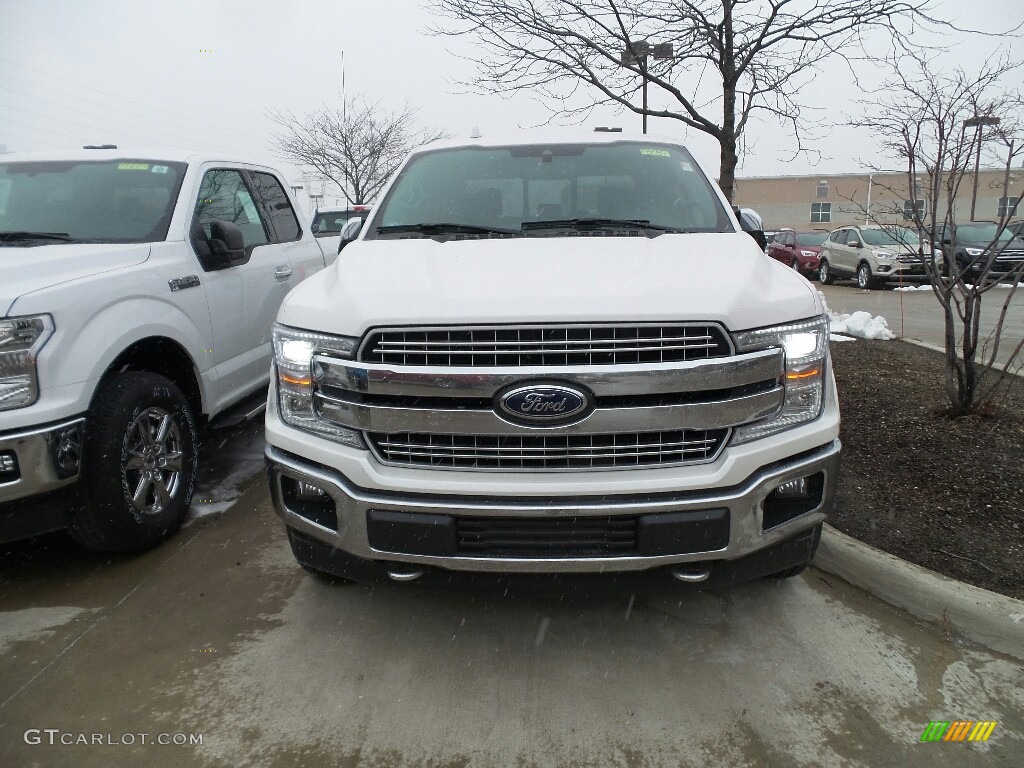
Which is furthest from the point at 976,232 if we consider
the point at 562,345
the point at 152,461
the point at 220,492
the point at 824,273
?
the point at 152,461

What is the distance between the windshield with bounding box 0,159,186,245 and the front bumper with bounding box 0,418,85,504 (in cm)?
140

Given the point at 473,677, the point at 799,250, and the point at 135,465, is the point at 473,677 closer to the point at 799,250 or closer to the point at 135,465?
the point at 135,465

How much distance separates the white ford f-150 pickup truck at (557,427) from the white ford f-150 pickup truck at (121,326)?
1.09 meters

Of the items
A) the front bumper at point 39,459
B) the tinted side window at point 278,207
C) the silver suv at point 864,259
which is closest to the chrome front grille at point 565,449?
the front bumper at point 39,459

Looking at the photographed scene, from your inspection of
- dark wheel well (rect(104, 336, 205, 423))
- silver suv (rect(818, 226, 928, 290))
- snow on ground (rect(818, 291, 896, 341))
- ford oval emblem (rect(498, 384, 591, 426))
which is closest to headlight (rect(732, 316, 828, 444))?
ford oval emblem (rect(498, 384, 591, 426))

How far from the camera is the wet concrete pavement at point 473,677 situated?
222cm

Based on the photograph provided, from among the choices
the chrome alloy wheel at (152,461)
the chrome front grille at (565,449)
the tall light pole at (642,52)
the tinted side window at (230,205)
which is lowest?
the chrome alloy wheel at (152,461)

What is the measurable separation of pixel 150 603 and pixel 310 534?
1.12 meters

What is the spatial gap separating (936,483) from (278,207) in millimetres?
4893

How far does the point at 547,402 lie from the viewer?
2.24 m

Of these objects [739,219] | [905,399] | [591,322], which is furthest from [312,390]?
[905,399]

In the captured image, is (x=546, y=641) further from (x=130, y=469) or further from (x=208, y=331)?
(x=208, y=331)

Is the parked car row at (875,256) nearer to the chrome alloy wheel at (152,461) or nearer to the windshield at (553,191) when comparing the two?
the windshield at (553,191)

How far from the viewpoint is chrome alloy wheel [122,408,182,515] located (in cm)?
339
